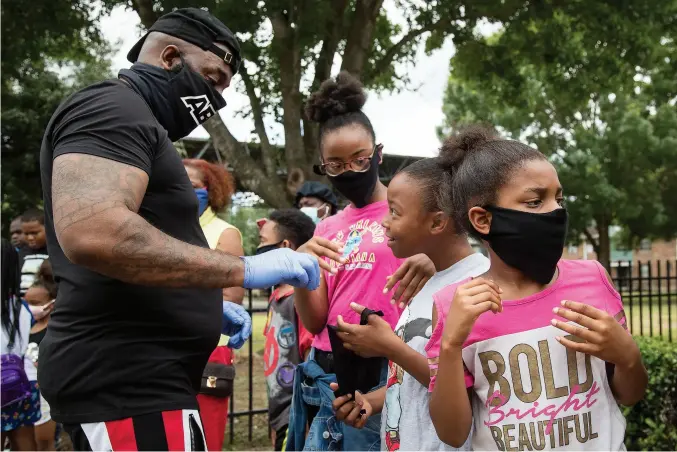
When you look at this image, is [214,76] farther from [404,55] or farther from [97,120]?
[404,55]

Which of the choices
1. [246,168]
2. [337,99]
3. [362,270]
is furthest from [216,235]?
[246,168]

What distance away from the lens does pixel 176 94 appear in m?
2.41

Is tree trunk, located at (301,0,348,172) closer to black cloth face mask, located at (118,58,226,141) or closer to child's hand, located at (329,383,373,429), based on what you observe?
child's hand, located at (329,383,373,429)

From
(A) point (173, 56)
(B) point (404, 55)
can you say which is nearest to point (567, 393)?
(A) point (173, 56)

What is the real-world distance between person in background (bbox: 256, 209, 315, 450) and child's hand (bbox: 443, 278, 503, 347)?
A: 8.08 feet

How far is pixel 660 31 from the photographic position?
380 inches

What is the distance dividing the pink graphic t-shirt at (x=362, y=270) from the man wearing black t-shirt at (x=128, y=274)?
0.91 m

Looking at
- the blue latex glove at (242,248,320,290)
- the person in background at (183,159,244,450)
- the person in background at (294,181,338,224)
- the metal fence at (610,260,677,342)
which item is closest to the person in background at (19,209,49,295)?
the person in background at (294,181,338,224)

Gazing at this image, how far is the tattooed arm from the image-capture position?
1.85 m

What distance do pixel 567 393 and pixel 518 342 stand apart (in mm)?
204

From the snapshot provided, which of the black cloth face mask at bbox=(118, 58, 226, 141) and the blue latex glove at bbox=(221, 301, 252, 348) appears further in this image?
the blue latex glove at bbox=(221, 301, 252, 348)

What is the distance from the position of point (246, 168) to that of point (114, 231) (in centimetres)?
794

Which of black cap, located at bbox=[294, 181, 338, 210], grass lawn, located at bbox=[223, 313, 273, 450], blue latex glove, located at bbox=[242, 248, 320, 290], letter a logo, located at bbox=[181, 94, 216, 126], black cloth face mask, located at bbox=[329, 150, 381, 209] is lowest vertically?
grass lawn, located at bbox=[223, 313, 273, 450]

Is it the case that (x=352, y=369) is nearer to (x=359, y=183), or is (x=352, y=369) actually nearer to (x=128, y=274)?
(x=359, y=183)
